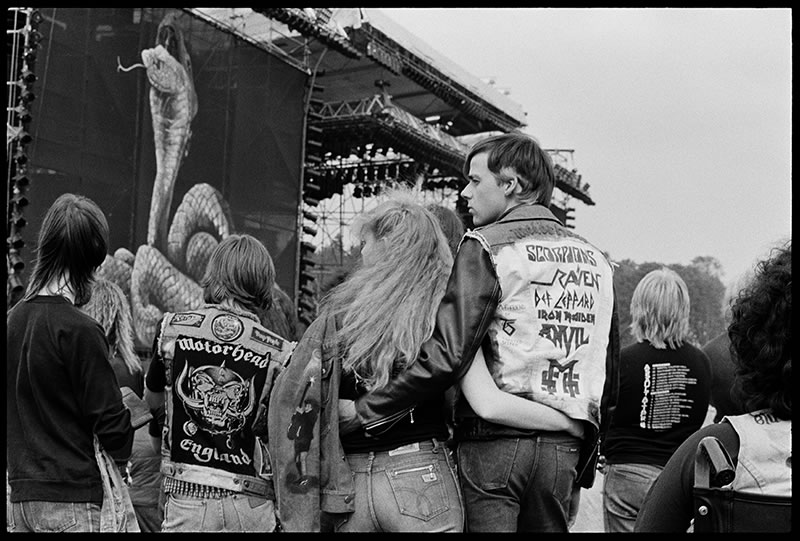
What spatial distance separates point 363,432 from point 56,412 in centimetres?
Result: 91

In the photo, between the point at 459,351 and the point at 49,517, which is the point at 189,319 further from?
the point at 459,351

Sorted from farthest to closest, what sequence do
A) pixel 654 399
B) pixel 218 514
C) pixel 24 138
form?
pixel 24 138 → pixel 654 399 → pixel 218 514

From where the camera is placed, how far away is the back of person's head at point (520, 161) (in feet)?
7.15

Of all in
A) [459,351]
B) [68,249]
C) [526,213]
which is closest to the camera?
[459,351]

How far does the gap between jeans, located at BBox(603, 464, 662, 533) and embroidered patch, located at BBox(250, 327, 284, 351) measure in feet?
5.82

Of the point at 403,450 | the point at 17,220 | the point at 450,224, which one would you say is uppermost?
the point at 17,220

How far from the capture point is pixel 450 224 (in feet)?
7.87

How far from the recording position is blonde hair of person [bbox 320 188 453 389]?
2.03 m

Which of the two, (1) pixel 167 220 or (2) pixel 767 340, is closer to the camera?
(2) pixel 767 340

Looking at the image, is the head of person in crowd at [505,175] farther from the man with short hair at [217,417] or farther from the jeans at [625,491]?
the jeans at [625,491]

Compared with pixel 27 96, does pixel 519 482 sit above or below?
below

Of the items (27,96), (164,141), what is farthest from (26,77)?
(164,141)
